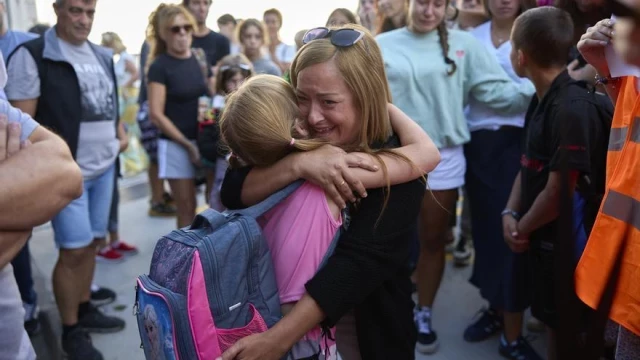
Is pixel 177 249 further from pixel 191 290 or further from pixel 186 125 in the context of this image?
pixel 186 125

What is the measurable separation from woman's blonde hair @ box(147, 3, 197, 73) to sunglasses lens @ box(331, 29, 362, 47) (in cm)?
288

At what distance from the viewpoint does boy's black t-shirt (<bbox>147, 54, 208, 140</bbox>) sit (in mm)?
4051

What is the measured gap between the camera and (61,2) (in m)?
3.10

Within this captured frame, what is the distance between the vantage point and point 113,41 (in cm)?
768

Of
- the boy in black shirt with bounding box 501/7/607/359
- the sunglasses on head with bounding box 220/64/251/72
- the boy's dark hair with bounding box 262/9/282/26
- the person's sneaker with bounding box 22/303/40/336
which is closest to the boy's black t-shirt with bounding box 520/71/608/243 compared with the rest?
the boy in black shirt with bounding box 501/7/607/359

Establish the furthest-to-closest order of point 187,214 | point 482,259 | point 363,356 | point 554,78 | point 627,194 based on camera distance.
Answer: point 187,214 → point 482,259 → point 554,78 → point 363,356 → point 627,194

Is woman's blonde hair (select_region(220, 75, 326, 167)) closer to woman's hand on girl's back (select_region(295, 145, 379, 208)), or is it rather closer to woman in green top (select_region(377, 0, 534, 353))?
woman's hand on girl's back (select_region(295, 145, 379, 208))

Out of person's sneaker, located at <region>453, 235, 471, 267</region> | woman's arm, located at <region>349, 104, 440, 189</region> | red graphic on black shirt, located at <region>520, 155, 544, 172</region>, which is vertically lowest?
person's sneaker, located at <region>453, 235, 471, 267</region>

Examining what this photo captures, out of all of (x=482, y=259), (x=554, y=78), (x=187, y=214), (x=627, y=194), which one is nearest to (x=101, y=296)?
(x=187, y=214)

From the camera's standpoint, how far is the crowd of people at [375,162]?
1.32 meters

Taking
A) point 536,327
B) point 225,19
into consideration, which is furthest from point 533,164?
point 225,19

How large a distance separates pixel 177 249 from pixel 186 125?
3.05m

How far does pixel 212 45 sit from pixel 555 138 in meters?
3.70

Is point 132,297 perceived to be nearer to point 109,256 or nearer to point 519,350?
point 109,256
